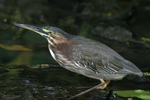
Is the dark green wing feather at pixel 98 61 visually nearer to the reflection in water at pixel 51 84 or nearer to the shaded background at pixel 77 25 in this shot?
the reflection in water at pixel 51 84

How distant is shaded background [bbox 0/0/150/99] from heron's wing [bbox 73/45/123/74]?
1.25m

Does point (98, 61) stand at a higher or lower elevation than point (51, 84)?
higher

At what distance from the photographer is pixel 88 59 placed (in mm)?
5262

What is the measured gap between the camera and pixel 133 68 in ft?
17.3

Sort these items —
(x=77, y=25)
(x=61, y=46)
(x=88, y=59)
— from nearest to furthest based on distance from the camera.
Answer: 1. (x=88, y=59)
2. (x=61, y=46)
3. (x=77, y=25)

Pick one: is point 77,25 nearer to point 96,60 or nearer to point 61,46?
point 61,46

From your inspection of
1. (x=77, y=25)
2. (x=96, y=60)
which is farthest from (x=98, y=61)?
(x=77, y=25)

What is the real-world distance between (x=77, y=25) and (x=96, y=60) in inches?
200

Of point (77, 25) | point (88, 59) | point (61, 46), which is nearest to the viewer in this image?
point (88, 59)

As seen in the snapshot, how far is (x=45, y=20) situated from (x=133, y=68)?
5695mm

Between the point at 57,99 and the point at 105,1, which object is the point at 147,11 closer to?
the point at 105,1

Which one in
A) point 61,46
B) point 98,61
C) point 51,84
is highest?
point 61,46

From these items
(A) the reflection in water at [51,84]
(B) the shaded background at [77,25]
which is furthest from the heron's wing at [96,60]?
(B) the shaded background at [77,25]

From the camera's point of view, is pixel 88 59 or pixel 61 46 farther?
pixel 61 46
